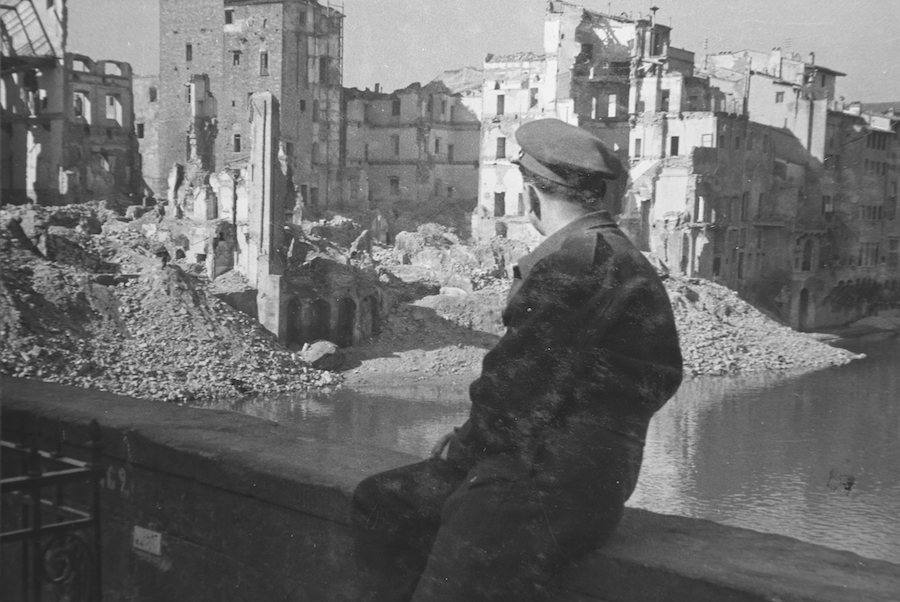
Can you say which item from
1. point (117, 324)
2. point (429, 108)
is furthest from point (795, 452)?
point (429, 108)

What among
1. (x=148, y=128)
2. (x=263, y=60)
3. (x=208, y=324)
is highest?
(x=263, y=60)

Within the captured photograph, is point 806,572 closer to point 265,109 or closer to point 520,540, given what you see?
point 520,540

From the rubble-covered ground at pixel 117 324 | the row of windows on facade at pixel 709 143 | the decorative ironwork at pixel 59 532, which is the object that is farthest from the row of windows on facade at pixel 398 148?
the decorative ironwork at pixel 59 532

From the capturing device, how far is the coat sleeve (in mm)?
1462

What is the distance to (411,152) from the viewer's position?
2262 cm

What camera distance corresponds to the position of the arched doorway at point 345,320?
12.6 meters

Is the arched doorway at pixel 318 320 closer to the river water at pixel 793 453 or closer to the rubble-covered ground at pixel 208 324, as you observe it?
the rubble-covered ground at pixel 208 324

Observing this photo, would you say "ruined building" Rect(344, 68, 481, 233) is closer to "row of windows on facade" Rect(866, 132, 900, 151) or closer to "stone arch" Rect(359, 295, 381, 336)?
"stone arch" Rect(359, 295, 381, 336)

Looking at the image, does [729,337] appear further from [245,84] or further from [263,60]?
[245,84]

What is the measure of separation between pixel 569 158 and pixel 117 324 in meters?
Answer: 9.31

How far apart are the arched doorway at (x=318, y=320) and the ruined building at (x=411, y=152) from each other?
2.53 metres

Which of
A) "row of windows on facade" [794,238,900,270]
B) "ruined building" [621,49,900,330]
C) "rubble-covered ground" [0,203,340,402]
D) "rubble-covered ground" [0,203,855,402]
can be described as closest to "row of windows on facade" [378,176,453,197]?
"rubble-covered ground" [0,203,855,402]

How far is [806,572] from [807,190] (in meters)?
1.94

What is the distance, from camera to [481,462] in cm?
155
